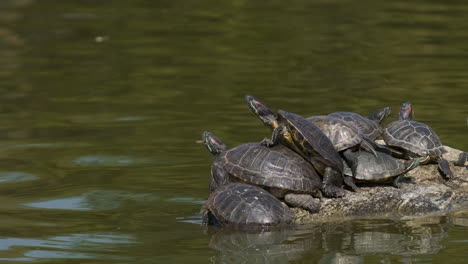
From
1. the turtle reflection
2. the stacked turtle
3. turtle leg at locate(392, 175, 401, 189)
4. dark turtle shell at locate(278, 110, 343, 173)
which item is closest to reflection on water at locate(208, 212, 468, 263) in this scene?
the turtle reflection

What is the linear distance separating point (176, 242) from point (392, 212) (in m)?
2.10

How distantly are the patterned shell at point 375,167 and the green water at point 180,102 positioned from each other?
0.41 meters

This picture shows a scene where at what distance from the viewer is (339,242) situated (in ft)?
25.0

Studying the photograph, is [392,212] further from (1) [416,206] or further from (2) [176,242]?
(2) [176,242]

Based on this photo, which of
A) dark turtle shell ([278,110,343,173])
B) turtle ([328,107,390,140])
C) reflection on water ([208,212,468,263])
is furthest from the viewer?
turtle ([328,107,390,140])

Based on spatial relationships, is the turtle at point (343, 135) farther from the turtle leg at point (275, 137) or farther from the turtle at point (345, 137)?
the turtle leg at point (275, 137)

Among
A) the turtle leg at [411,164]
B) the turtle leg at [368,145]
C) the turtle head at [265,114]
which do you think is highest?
the turtle head at [265,114]

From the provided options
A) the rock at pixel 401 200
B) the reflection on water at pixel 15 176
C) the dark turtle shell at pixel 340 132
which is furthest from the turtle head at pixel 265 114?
the reflection on water at pixel 15 176

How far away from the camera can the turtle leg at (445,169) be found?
8805 millimetres

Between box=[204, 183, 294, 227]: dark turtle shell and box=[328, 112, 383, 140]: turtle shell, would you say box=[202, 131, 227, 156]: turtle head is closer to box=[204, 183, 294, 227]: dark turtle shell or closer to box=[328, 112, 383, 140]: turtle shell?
box=[204, 183, 294, 227]: dark turtle shell

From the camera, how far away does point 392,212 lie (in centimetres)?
841

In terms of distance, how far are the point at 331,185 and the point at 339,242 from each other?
76 cm

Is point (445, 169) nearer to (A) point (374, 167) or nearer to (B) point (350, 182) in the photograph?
(A) point (374, 167)

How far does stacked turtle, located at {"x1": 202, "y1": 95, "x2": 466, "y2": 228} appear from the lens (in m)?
7.91
